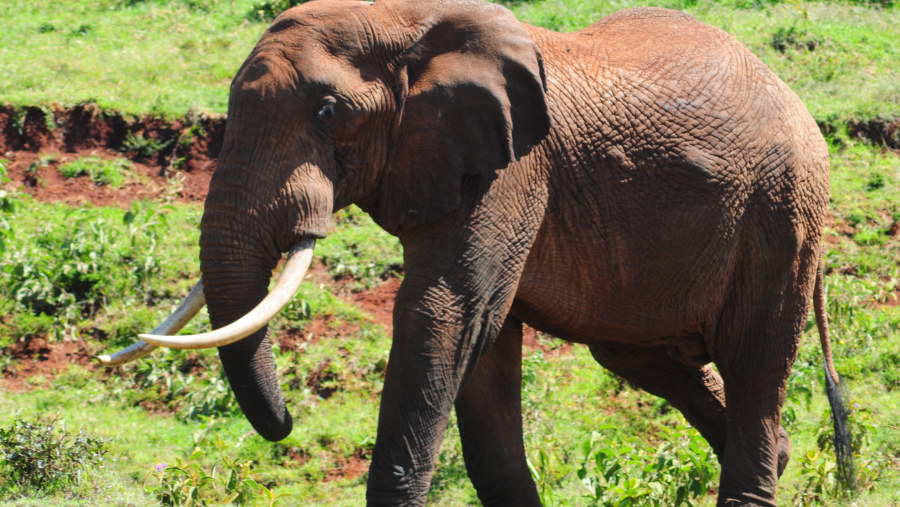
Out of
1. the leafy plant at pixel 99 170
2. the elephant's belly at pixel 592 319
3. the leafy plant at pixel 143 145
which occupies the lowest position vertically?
the leafy plant at pixel 99 170

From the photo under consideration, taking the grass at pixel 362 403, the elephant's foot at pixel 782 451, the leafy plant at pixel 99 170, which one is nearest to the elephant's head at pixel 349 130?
the grass at pixel 362 403

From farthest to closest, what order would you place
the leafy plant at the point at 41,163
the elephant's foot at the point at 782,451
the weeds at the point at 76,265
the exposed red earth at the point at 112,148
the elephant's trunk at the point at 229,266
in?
1. the leafy plant at the point at 41,163
2. the exposed red earth at the point at 112,148
3. the weeds at the point at 76,265
4. the elephant's foot at the point at 782,451
5. the elephant's trunk at the point at 229,266

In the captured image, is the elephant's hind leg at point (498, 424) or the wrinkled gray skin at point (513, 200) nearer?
the wrinkled gray skin at point (513, 200)

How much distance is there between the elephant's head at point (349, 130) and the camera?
3.89 m

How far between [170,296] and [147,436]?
164cm

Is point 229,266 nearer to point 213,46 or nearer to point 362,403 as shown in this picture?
point 362,403

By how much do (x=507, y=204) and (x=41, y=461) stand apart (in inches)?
105

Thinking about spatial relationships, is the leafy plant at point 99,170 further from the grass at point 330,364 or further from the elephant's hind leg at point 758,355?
the elephant's hind leg at point 758,355

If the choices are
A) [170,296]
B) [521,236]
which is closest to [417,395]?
[521,236]

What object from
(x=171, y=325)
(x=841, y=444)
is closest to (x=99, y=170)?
(x=171, y=325)

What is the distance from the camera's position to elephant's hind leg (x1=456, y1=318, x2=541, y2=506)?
512cm

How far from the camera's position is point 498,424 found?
203 inches

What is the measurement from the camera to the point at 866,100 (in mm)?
10500

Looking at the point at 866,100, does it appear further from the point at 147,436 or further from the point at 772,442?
the point at 147,436
